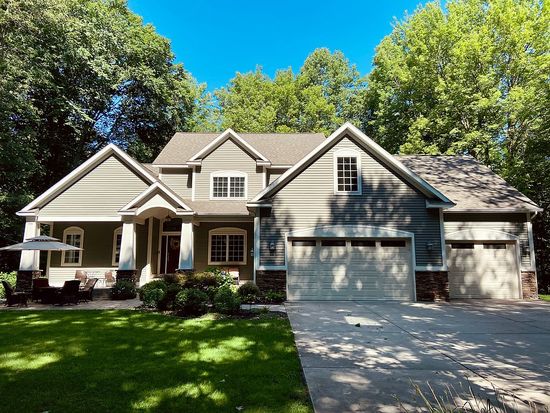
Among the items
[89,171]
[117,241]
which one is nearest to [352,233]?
[117,241]

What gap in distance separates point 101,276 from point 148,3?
20.1 metres

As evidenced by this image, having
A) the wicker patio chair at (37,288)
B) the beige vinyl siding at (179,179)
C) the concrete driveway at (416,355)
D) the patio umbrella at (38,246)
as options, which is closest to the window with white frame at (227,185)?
the beige vinyl siding at (179,179)

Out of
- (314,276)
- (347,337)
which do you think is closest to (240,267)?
(314,276)

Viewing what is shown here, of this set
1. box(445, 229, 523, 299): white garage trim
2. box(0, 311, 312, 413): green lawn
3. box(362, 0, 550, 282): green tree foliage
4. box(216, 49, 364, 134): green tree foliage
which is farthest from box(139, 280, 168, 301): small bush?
box(216, 49, 364, 134): green tree foliage

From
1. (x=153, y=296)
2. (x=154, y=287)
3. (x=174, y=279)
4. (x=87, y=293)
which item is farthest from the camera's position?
(x=87, y=293)

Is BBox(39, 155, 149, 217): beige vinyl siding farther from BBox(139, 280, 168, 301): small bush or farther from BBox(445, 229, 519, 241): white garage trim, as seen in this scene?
BBox(445, 229, 519, 241): white garage trim

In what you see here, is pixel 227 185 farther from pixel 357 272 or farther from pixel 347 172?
pixel 357 272

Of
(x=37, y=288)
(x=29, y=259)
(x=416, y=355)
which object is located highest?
(x=29, y=259)

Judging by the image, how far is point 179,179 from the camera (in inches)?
728

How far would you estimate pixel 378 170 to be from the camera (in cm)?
1418

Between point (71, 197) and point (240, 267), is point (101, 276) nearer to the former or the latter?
point (71, 197)

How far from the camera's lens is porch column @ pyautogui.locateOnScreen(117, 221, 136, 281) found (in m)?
14.3

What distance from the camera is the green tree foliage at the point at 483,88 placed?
20.9 m

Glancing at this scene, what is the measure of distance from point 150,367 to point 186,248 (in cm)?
978
